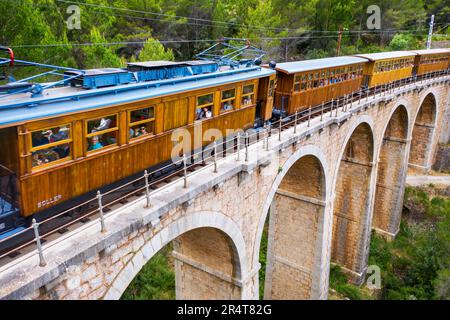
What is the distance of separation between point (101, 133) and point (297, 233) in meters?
12.1

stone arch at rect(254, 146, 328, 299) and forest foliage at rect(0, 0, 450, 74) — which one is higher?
forest foliage at rect(0, 0, 450, 74)

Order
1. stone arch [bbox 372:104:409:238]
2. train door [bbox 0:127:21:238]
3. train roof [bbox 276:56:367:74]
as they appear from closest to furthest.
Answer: train door [bbox 0:127:21:238]
train roof [bbox 276:56:367:74]
stone arch [bbox 372:104:409:238]

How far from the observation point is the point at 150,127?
9.15 metres

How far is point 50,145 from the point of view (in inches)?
272

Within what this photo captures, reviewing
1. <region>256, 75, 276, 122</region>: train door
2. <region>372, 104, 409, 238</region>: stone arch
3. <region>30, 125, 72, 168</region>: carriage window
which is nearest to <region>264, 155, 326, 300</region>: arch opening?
<region>256, 75, 276, 122</region>: train door

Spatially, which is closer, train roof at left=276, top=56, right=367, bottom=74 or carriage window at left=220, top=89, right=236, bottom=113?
carriage window at left=220, top=89, right=236, bottom=113

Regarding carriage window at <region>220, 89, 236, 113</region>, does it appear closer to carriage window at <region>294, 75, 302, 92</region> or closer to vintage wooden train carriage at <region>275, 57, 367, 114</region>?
vintage wooden train carriage at <region>275, 57, 367, 114</region>

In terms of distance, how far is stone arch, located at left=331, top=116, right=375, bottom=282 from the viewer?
21.2 metres

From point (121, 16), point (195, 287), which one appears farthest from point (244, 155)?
point (121, 16)

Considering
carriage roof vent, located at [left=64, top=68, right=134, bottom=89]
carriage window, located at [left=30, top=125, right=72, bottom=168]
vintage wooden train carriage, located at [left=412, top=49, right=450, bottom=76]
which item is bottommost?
carriage window, located at [left=30, top=125, right=72, bottom=168]

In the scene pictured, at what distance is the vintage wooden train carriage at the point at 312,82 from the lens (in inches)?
602

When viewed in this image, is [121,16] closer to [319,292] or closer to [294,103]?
[294,103]

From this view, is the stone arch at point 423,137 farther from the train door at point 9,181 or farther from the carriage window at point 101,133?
the train door at point 9,181

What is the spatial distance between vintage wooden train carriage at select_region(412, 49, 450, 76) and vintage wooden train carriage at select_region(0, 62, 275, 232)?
2307cm
